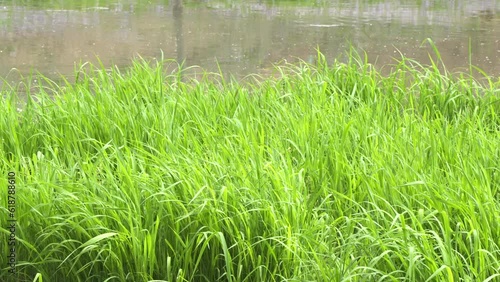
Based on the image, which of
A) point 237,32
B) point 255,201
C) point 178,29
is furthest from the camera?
point 178,29

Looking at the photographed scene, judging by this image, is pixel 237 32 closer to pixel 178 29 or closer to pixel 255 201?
pixel 178 29

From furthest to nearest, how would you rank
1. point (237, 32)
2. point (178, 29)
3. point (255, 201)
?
point (178, 29) → point (237, 32) → point (255, 201)

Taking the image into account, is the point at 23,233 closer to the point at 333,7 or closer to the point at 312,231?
the point at 312,231

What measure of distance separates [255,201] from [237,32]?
499 centimetres

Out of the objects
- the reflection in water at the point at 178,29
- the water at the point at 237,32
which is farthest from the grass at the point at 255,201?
the reflection in water at the point at 178,29

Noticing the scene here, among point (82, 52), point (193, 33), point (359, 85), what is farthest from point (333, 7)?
point (359, 85)

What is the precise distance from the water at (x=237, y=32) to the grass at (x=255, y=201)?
210 cm

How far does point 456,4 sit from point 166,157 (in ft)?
23.2

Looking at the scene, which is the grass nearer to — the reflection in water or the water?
the water

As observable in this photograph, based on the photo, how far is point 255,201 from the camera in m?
2.73

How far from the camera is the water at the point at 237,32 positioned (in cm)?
651

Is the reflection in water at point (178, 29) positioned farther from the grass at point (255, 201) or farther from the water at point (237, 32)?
the grass at point (255, 201)

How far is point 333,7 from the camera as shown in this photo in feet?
30.4

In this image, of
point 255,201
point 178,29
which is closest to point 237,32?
point 178,29
